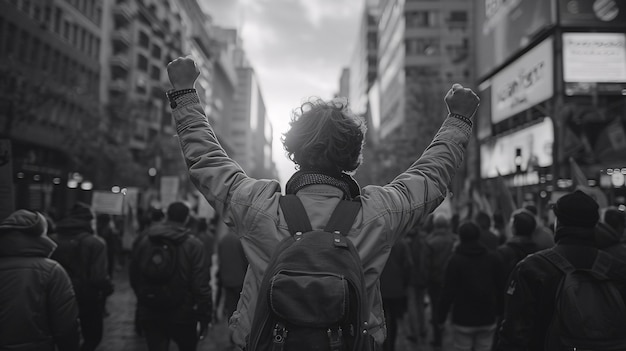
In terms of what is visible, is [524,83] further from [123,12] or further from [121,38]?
[123,12]

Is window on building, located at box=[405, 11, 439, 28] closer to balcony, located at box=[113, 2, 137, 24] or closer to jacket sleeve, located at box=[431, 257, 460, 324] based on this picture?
balcony, located at box=[113, 2, 137, 24]

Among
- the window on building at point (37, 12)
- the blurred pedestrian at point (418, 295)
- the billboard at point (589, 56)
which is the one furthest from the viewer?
the window on building at point (37, 12)

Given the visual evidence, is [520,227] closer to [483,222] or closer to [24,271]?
[483,222]

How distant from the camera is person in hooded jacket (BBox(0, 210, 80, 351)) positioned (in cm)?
426

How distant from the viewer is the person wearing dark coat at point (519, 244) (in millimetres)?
6477

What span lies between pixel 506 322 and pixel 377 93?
88.2 metres

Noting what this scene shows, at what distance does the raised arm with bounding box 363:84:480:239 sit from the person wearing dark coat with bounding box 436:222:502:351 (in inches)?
176

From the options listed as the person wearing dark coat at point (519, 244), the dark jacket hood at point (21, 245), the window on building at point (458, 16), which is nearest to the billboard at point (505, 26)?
the person wearing dark coat at point (519, 244)

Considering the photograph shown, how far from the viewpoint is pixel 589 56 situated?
25.2 meters

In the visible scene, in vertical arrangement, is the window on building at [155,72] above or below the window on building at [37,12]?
above

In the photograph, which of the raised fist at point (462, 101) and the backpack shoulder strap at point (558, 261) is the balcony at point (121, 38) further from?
the raised fist at point (462, 101)

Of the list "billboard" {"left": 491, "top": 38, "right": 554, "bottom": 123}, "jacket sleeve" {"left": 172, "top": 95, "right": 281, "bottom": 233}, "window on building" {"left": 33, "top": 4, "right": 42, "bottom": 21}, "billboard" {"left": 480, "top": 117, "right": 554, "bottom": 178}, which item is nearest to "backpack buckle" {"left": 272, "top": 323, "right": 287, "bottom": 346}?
"jacket sleeve" {"left": 172, "top": 95, "right": 281, "bottom": 233}

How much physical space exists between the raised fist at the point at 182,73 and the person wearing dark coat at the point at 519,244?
5.07 m

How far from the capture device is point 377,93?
9056cm
